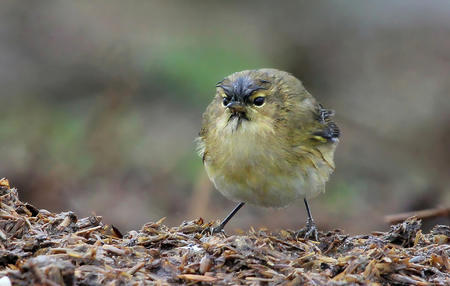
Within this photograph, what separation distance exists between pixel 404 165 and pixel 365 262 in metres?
8.04

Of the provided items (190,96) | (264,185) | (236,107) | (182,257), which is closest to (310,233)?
(264,185)

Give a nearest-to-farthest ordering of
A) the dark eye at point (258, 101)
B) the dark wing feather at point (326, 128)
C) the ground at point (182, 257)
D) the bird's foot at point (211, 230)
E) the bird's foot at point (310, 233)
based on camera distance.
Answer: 1. the ground at point (182, 257)
2. the bird's foot at point (211, 230)
3. the bird's foot at point (310, 233)
4. the dark eye at point (258, 101)
5. the dark wing feather at point (326, 128)

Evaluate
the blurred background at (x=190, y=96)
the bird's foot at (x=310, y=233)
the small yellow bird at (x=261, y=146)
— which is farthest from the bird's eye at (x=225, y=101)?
the blurred background at (x=190, y=96)

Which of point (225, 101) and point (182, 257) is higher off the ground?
point (225, 101)

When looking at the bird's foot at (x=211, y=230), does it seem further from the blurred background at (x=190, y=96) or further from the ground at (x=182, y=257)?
the blurred background at (x=190, y=96)

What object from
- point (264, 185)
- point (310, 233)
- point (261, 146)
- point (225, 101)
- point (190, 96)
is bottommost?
point (310, 233)

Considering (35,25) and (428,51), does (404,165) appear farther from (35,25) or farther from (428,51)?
(35,25)

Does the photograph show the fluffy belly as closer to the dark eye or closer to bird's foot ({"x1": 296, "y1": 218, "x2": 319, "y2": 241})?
bird's foot ({"x1": 296, "y1": 218, "x2": 319, "y2": 241})

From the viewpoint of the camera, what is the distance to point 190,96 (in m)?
13.9

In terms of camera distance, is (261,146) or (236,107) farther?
(261,146)

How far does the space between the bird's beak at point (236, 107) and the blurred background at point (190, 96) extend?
3862mm

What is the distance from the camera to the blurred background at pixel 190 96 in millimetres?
10805

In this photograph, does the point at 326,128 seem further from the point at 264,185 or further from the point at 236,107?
the point at 236,107

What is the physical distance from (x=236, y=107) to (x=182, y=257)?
1754 millimetres
